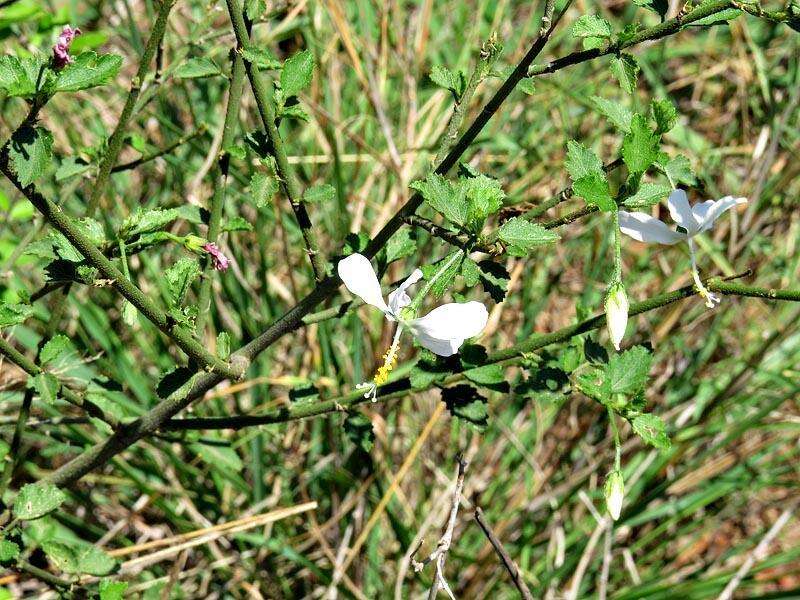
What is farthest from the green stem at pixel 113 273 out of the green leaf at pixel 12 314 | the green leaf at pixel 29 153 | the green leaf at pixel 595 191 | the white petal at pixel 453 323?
the green leaf at pixel 595 191

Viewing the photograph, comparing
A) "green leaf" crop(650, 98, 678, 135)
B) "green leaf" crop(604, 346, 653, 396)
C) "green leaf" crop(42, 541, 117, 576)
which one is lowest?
"green leaf" crop(42, 541, 117, 576)

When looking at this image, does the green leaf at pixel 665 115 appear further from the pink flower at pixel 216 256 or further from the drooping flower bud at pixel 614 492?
the pink flower at pixel 216 256

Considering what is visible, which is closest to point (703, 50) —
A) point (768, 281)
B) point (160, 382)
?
point (768, 281)

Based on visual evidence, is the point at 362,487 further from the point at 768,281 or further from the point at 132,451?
the point at 768,281

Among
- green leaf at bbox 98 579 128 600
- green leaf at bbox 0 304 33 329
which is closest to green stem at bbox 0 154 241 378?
green leaf at bbox 0 304 33 329

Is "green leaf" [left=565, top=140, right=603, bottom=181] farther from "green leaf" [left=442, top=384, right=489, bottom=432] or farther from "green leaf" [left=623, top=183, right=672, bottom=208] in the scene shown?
"green leaf" [left=442, top=384, right=489, bottom=432]

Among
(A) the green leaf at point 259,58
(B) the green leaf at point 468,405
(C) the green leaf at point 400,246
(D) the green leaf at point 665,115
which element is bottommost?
(B) the green leaf at point 468,405
